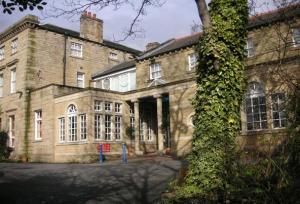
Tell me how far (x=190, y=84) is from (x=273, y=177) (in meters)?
15.3

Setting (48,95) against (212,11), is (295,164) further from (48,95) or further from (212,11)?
(48,95)

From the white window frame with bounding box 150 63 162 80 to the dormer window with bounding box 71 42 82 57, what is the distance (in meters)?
8.06

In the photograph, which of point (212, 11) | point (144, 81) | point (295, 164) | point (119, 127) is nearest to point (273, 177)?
point (295, 164)

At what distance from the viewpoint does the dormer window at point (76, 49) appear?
31.8 m

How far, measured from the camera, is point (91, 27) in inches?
1326

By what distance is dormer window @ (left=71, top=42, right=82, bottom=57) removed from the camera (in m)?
31.8

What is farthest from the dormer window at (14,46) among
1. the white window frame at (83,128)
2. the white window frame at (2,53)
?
the white window frame at (83,128)

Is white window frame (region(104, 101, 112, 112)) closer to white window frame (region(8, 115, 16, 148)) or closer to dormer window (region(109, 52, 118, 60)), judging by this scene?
white window frame (region(8, 115, 16, 148))

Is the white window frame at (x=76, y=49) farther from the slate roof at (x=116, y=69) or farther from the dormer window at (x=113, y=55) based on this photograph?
the dormer window at (x=113, y=55)

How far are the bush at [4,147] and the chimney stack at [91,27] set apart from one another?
11090 millimetres

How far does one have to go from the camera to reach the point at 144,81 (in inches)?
1096

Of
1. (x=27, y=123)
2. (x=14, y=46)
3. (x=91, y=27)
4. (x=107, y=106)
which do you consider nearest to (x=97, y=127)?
(x=107, y=106)

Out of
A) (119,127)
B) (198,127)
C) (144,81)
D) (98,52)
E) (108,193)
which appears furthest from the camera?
(98,52)

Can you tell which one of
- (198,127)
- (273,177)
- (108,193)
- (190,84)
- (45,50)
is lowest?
(108,193)
